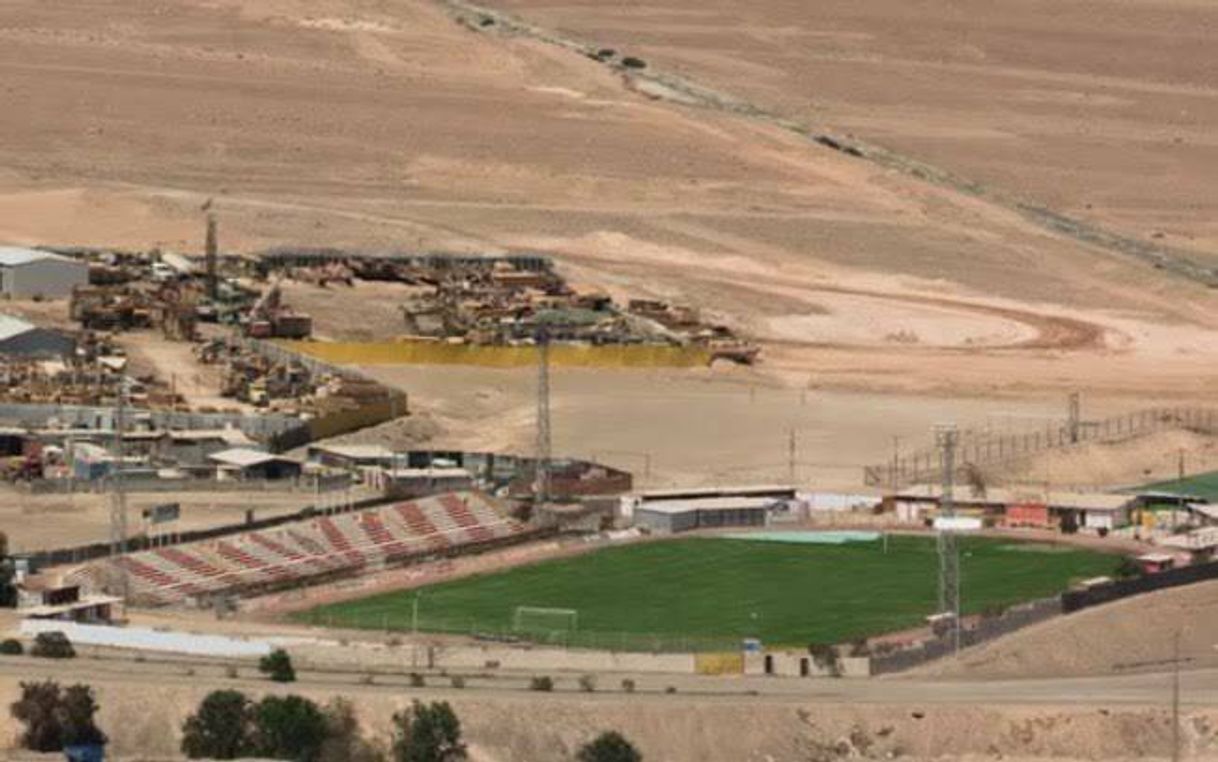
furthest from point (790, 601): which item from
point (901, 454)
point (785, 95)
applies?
point (785, 95)

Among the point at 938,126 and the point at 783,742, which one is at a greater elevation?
the point at 938,126

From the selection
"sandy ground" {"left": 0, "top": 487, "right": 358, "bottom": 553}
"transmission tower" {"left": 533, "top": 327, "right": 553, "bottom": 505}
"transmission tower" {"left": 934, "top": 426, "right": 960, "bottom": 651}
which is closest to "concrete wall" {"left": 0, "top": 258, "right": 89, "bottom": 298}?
"transmission tower" {"left": 533, "top": 327, "right": 553, "bottom": 505}

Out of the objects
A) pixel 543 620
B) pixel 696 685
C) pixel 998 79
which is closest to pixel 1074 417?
pixel 543 620

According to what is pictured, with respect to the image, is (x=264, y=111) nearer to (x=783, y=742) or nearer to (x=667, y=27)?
(x=667, y=27)

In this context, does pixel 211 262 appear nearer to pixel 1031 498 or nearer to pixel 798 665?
pixel 1031 498

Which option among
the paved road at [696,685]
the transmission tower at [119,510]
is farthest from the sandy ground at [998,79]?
the paved road at [696,685]

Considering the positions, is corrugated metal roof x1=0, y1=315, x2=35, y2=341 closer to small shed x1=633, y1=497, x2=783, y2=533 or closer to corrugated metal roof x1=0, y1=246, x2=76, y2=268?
corrugated metal roof x1=0, y1=246, x2=76, y2=268
